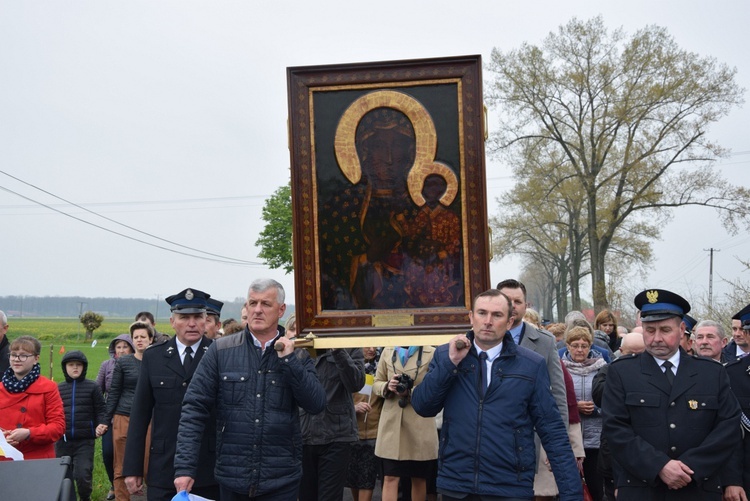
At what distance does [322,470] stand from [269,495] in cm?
237

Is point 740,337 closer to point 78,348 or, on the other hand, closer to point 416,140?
point 416,140

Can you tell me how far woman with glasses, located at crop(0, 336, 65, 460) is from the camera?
7469mm

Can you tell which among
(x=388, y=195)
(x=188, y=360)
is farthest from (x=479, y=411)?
(x=188, y=360)

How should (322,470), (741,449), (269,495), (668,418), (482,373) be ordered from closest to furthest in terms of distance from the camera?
(482,373) < (269,495) < (668,418) < (741,449) < (322,470)

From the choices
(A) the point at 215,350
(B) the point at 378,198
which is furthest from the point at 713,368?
(A) the point at 215,350

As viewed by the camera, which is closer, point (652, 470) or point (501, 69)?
point (652, 470)

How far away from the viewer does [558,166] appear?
36156mm

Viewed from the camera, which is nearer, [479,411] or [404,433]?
[479,411]

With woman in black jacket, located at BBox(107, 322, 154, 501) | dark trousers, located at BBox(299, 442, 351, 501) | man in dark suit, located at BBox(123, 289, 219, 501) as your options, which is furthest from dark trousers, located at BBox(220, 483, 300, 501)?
woman in black jacket, located at BBox(107, 322, 154, 501)

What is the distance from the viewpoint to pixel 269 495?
553 cm

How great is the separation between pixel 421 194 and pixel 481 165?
0.49m

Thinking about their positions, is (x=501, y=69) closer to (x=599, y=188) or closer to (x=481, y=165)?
(x=599, y=188)

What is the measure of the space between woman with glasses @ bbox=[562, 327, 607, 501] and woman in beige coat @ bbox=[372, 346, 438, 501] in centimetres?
149

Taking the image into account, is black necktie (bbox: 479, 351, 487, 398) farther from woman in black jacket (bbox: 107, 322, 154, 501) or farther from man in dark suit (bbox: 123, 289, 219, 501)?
woman in black jacket (bbox: 107, 322, 154, 501)
